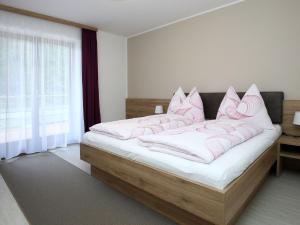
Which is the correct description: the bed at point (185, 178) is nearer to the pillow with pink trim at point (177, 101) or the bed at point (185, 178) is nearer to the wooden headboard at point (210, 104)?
the wooden headboard at point (210, 104)

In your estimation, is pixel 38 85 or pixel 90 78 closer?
pixel 38 85

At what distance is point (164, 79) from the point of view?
14.1 feet

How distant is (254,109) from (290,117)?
0.49m

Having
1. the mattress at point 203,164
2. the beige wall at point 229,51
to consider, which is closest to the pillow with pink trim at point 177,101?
the beige wall at point 229,51

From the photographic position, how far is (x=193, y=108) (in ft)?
10.8

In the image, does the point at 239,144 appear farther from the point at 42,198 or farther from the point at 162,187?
the point at 42,198

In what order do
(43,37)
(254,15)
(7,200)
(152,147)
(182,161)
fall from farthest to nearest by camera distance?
(43,37) → (254,15) → (7,200) → (152,147) → (182,161)

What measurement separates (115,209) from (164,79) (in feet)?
9.70

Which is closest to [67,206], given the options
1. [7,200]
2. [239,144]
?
[7,200]

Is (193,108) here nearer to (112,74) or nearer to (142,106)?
(142,106)

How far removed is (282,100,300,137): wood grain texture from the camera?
8.74 feet

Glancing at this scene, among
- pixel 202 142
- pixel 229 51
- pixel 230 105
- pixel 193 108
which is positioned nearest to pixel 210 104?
pixel 193 108

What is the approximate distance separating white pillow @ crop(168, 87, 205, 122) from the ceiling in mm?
1368

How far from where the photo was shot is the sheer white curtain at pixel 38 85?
11.0ft
